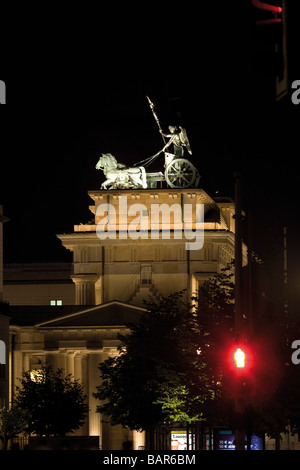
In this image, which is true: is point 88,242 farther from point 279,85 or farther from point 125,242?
point 279,85

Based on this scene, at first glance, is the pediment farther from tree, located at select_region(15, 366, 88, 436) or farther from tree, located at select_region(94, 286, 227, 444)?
tree, located at select_region(94, 286, 227, 444)

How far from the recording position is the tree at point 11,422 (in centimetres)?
8781

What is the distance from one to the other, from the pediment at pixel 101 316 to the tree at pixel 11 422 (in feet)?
84.6

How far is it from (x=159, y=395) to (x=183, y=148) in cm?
6847

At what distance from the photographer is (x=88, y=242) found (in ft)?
438

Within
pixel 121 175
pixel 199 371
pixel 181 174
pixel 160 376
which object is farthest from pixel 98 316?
pixel 199 371

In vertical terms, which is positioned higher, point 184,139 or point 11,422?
point 184,139

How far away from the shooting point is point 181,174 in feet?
435

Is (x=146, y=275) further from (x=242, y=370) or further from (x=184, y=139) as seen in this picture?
(x=242, y=370)

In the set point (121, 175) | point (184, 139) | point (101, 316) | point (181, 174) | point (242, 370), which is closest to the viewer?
point (242, 370)

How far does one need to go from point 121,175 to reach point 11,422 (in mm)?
49503

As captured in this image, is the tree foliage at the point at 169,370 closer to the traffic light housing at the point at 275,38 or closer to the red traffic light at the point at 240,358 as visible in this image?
the red traffic light at the point at 240,358
